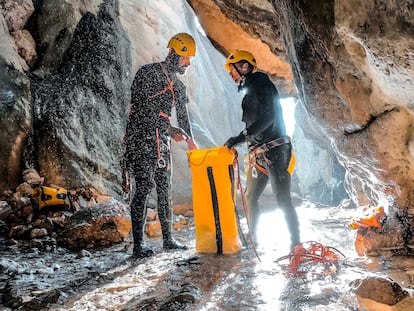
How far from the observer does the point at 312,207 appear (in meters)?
8.59

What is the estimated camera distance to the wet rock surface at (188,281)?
2.00 metres

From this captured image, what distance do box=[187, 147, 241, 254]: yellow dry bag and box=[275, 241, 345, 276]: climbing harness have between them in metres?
0.59

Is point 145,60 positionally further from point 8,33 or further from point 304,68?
point 304,68

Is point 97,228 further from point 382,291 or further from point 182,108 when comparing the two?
point 382,291

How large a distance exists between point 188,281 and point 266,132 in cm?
164

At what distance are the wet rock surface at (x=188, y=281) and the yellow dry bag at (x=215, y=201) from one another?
14cm

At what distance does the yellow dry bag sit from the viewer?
3.18 metres

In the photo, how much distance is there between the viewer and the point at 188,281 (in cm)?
249

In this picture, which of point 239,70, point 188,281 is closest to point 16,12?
point 239,70

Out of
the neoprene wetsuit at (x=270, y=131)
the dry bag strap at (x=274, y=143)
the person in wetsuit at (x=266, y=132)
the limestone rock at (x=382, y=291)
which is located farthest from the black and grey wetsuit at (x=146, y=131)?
the limestone rock at (x=382, y=291)

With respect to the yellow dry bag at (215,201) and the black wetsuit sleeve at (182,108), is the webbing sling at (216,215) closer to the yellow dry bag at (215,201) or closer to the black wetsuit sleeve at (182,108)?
the yellow dry bag at (215,201)

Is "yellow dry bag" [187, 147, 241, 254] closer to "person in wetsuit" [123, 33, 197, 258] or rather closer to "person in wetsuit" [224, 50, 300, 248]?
"person in wetsuit" [224, 50, 300, 248]

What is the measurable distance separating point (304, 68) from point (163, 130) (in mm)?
1658

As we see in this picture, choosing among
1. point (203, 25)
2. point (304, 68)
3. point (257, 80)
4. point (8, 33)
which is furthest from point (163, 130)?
point (8, 33)
